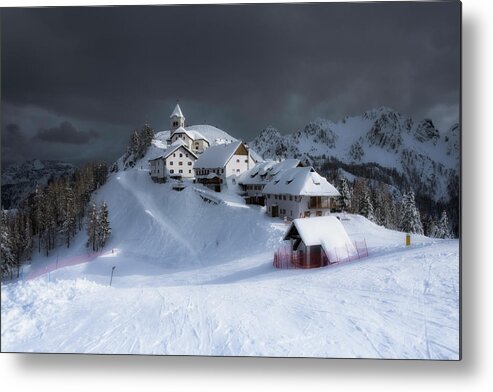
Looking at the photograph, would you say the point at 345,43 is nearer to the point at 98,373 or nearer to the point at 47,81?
the point at 47,81

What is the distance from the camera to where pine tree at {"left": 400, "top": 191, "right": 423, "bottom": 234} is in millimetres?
5211

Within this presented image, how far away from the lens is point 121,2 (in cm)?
498

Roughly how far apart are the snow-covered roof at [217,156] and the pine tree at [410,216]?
9.48 ft

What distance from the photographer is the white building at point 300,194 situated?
590 cm

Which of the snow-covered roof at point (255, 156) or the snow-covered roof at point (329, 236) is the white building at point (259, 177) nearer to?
the snow-covered roof at point (255, 156)

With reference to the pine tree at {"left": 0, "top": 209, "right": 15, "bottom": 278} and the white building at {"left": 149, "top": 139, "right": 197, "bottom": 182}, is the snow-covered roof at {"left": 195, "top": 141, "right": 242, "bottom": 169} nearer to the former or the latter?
the white building at {"left": 149, "top": 139, "right": 197, "bottom": 182}

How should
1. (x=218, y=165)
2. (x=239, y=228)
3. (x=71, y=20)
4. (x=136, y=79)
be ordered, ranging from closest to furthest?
1. (x=71, y=20)
2. (x=136, y=79)
3. (x=239, y=228)
4. (x=218, y=165)

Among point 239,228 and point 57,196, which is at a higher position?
point 57,196

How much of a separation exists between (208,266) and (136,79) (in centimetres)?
311

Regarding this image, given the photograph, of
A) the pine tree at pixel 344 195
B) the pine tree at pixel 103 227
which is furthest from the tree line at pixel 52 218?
the pine tree at pixel 344 195

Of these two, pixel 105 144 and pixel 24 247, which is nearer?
pixel 24 247

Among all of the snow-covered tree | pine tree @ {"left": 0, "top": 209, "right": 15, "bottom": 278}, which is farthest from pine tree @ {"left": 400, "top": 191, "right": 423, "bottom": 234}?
pine tree @ {"left": 0, "top": 209, "right": 15, "bottom": 278}

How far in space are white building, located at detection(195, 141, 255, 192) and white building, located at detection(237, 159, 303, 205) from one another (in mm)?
177

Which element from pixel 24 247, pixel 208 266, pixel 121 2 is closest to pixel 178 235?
pixel 208 266
